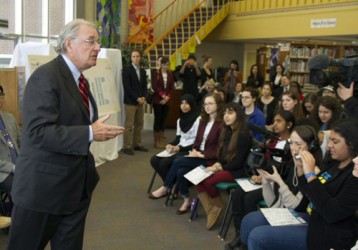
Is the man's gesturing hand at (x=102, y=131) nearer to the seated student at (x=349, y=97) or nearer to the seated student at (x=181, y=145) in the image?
the seated student at (x=349, y=97)

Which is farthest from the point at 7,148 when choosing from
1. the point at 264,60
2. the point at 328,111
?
the point at 264,60

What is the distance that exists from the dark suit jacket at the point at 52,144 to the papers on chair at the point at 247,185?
5.66 ft

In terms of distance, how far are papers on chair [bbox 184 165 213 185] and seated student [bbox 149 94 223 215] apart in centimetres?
19

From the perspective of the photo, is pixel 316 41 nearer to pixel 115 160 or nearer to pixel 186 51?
pixel 186 51

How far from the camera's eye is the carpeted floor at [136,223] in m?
3.47

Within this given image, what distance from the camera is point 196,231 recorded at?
3781 millimetres

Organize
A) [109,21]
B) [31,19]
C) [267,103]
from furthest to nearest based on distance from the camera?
[109,21] → [31,19] → [267,103]

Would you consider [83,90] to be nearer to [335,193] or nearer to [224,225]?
[335,193]

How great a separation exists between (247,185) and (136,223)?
1.11 m

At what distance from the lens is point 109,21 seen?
11383 millimetres

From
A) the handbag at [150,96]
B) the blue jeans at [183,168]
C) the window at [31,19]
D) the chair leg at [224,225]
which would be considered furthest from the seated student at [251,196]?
the window at [31,19]

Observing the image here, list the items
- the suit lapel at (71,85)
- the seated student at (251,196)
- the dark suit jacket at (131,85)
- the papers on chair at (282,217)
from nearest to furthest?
the suit lapel at (71,85) < the papers on chair at (282,217) < the seated student at (251,196) < the dark suit jacket at (131,85)

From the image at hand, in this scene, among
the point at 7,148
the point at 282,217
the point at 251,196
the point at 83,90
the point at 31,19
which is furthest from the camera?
the point at 31,19

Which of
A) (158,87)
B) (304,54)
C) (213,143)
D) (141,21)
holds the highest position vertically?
(141,21)
